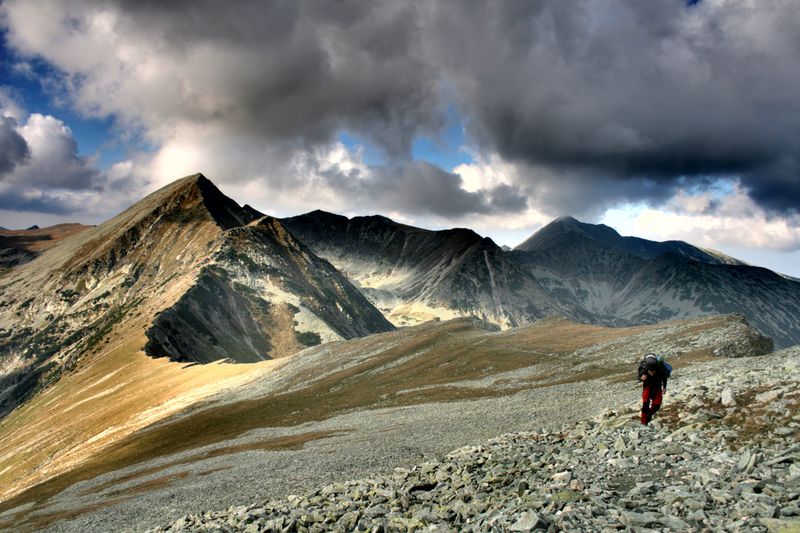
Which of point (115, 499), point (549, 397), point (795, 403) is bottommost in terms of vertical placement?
point (115, 499)

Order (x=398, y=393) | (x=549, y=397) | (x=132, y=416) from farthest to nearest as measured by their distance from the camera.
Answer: (x=132, y=416), (x=398, y=393), (x=549, y=397)

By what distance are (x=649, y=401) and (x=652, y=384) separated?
2.79 feet

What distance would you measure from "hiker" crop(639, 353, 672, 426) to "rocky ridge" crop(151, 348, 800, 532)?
1.84ft

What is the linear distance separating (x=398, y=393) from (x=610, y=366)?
88.6ft

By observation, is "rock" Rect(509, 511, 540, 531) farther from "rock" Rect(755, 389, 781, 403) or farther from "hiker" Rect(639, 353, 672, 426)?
"rock" Rect(755, 389, 781, 403)

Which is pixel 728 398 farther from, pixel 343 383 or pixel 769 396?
pixel 343 383

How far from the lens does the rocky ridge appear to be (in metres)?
14.1

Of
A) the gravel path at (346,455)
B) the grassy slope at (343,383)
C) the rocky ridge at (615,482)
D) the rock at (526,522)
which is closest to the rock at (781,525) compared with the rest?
the rocky ridge at (615,482)

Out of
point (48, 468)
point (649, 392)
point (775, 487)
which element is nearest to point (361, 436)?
point (649, 392)

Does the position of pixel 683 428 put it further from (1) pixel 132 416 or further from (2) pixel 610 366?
(1) pixel 132 416

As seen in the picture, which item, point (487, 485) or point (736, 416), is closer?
point (487, 485)

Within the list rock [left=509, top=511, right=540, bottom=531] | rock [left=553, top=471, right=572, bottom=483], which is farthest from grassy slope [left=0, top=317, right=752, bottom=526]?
rock [left=509, top=511, right=540, bottom=531]

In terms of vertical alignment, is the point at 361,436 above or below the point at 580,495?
below

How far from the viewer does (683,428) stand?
21.6 m
